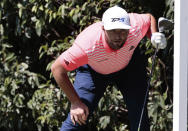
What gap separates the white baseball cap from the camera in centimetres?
332

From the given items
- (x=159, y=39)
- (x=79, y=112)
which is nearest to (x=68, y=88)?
(x=79, y=112)

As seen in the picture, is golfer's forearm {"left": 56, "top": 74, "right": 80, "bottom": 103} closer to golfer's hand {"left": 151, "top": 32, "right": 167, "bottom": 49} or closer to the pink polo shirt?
the pink polo shirt

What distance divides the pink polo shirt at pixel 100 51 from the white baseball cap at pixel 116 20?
143mm

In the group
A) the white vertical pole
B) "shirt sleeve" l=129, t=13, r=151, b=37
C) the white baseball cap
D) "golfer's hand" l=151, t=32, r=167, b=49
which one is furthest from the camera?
"shirt sleeve" l=129, t=13, r=151, b=37

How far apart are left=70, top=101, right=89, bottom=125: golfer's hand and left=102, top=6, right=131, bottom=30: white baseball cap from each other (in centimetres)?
63

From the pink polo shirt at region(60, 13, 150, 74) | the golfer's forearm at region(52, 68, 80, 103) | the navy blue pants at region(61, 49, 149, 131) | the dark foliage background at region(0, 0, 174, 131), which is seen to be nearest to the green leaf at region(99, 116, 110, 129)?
the dark foliage background at region(0, 0, 174, 131)

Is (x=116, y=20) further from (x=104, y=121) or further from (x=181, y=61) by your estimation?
(x=104, y=121)

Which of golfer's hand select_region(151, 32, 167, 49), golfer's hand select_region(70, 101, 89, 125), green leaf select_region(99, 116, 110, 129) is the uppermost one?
golfer's hand select_region(151, 32, 167, 49)

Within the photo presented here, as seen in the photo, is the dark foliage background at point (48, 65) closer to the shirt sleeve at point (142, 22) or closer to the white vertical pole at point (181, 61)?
the shirt sleeve at point (142, 22)

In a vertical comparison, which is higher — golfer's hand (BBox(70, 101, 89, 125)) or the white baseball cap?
the white baseball cap

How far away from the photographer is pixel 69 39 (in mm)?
5109

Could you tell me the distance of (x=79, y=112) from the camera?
3.53 metres

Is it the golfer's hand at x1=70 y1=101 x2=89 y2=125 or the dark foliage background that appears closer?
the golfer's hand at x1=70 y1=101 x2=89 y2=125

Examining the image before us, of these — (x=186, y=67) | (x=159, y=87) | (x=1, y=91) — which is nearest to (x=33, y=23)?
(x=1, y=91)
